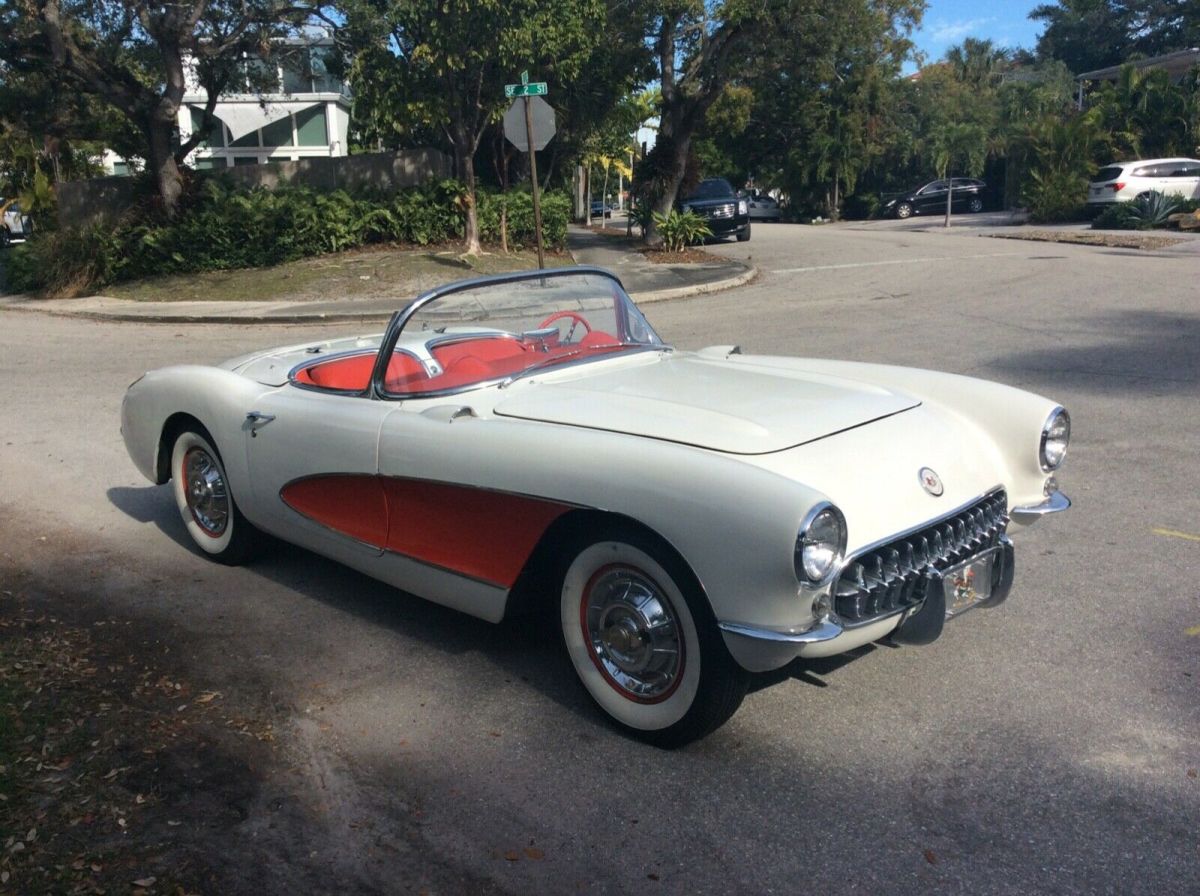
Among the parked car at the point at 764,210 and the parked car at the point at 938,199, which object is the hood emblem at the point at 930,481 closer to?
the parked car at the point at 938,199

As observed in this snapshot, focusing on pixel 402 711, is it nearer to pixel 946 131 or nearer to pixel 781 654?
pixel 781 654

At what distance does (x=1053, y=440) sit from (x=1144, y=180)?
28.7m

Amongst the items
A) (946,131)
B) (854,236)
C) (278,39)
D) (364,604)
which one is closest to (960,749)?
(364,604)

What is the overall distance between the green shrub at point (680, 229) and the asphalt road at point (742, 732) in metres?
17.0

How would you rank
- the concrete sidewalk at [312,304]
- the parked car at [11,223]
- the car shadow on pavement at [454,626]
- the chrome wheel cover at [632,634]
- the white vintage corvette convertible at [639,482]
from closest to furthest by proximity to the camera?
the white vintage corvette convertible at [639,482] → the chrome wheel cover at [632,634] → the car shadow on pavement at [454,626] → the concrete sidewalk at [312,304] → the parked car at [11,223]

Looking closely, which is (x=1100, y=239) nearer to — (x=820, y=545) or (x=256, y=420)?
(x=256, y=420)

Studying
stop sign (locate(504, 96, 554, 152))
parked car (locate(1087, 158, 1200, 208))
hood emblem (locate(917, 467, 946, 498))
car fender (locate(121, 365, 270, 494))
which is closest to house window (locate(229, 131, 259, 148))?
stop sign (locate(504, 96, 554, 152))

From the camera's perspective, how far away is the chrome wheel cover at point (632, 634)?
321 cm

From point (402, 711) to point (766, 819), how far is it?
4.34 feet

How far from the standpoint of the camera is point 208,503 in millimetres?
5105

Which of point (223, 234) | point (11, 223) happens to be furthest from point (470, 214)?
point (11, 223)

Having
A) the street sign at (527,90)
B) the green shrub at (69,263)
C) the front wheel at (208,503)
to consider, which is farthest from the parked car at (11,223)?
the front wheel at (208,503)

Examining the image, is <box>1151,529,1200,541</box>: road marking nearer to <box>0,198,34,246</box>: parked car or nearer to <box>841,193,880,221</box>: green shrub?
<box>0,198,34,246</box>: parked car

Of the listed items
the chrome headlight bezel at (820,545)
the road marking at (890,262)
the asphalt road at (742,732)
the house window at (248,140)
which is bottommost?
the asphalt road at (742,732)
